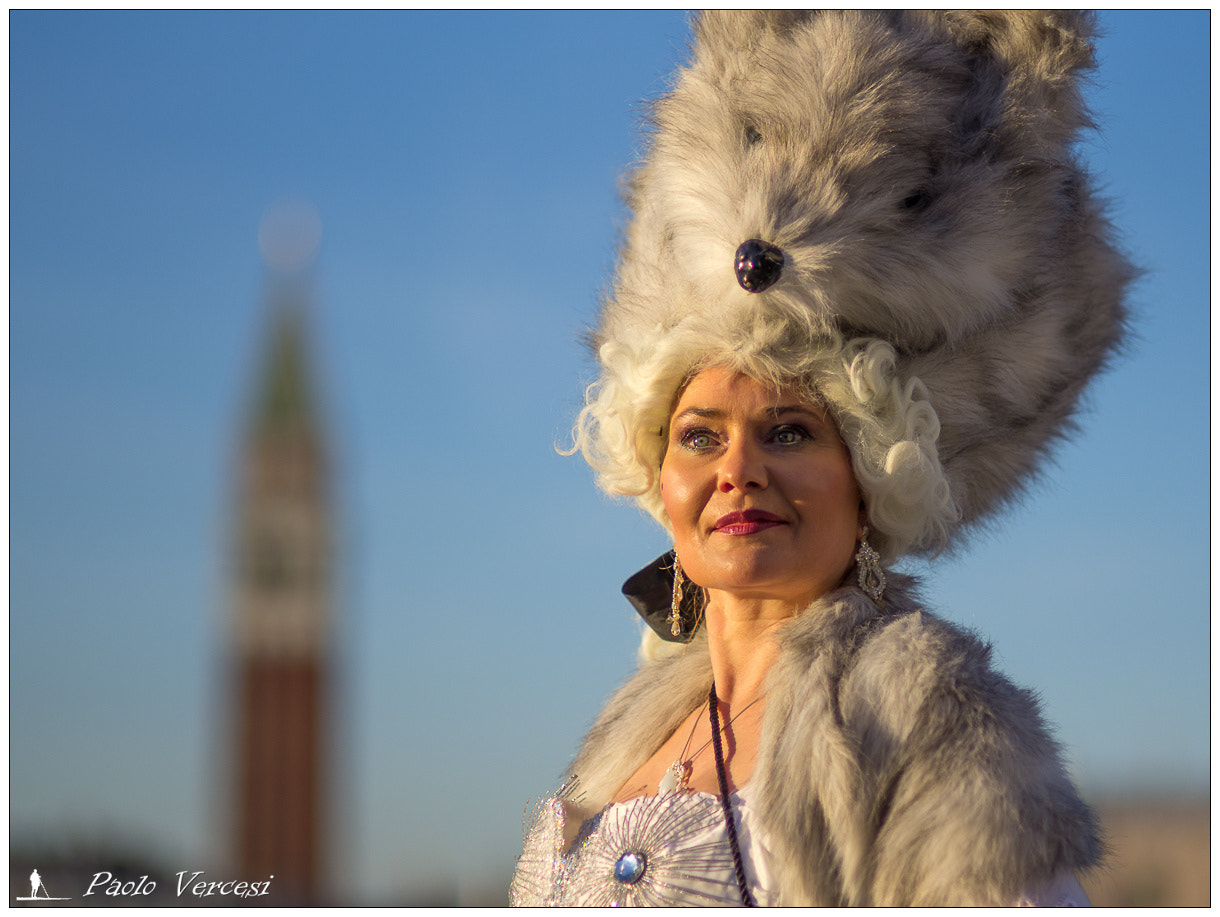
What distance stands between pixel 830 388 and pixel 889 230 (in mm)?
484

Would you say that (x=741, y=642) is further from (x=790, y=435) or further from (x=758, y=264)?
(x=758, y=264)

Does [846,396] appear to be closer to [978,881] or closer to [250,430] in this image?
[978,881]

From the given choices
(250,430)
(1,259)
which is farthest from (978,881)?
(250,430)

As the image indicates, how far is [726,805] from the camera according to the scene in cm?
398

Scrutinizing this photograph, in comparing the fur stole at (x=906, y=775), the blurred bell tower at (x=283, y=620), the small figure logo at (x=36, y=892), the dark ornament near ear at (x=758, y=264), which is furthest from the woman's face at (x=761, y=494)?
the blurred bell tower at (x=283, y=620)

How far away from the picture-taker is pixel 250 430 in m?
80.7

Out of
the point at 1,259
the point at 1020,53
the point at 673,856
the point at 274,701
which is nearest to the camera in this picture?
the point at 673,856

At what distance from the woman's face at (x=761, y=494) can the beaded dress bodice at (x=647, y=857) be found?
651mm

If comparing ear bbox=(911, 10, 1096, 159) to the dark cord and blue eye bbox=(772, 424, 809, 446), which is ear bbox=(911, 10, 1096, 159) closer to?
blue eye bbox=(772, 424, 809, 446)

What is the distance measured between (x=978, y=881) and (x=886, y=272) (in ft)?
5.43

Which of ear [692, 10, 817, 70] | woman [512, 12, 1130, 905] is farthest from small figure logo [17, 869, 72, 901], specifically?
ear [692, 10, 817, 70]

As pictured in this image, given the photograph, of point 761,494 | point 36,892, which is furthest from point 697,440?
point 36,892

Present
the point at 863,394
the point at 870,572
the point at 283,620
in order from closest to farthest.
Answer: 1. the point at 863,394
2. the point at 870,572
3. the point at 283,620

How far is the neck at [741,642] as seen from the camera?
4.35 m
